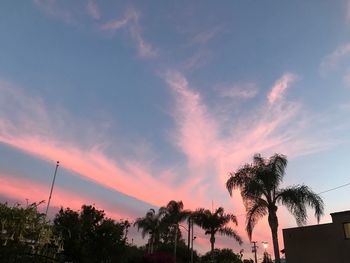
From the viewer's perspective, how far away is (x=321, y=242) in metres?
28.8

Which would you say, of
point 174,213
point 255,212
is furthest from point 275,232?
point 174,213

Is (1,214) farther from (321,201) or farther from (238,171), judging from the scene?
(321,201)

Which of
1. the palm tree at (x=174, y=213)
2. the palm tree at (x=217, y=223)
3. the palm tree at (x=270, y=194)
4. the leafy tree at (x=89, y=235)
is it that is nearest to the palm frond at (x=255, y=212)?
the palm tree at (x=270, y=194)

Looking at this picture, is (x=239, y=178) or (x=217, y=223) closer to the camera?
(x=239, y=178)

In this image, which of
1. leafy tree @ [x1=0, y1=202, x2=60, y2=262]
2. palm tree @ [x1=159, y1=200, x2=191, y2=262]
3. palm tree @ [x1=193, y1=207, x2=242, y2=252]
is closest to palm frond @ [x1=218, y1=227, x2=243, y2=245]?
palm tree @ [x1=193, y1=207, x2=242, y2=252]

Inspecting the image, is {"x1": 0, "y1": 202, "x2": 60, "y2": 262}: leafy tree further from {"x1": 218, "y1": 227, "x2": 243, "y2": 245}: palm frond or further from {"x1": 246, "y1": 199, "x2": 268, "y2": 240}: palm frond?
{"x1": 218, "y1": 227, "x2": 243, "y2": 245}: palm frond

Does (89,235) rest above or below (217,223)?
below

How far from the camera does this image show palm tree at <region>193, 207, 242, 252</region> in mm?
57188

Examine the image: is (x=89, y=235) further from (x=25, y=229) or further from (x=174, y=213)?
(x=174, y=213)

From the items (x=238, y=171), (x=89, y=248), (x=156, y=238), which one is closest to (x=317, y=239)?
(x=238, y=171)

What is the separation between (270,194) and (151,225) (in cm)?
4693

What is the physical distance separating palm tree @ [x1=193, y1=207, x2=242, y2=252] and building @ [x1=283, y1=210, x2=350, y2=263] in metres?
25.3

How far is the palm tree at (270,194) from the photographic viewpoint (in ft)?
99.0

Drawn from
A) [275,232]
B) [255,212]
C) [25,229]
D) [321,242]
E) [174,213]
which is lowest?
[25,229]
